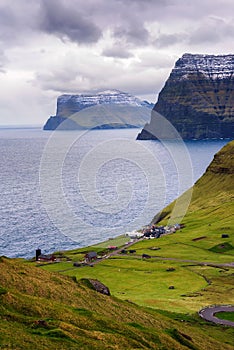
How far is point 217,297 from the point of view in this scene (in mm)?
109875

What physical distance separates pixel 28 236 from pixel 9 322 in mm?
145019

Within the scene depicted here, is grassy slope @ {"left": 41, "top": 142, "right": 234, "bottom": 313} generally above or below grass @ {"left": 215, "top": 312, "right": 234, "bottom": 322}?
below

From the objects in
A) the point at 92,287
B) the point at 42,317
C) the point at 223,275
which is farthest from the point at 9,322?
the point at 223,275

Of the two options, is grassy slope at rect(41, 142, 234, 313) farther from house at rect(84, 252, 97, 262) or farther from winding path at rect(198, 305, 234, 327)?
house at rect(84, 252, 97, 262)

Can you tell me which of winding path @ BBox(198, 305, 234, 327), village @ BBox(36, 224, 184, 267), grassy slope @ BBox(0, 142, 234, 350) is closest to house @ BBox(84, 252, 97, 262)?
village @ BBox(36, 224, 184, 267)

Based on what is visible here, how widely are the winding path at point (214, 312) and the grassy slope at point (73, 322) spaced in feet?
11.8

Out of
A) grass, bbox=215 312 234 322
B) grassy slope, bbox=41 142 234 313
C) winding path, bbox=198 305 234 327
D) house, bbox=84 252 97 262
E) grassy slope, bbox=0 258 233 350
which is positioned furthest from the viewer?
house, bbox=84 252 97 262

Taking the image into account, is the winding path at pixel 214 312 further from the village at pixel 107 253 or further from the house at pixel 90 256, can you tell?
the house at pixel 90 256

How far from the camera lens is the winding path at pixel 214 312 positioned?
294 feet

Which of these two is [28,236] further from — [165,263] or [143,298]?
[143,298]

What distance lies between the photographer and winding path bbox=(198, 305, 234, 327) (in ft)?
294

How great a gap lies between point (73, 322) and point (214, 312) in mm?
45567

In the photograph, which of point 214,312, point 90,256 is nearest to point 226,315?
point 214,312

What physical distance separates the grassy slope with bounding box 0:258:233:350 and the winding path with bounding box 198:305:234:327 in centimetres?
360
